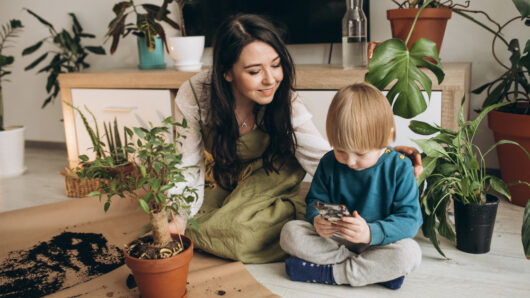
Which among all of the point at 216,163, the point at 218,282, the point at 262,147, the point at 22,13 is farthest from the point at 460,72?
the point at 22,13

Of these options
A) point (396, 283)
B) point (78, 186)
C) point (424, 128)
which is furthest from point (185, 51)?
point (396, 283)

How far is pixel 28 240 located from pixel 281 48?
1105 mm

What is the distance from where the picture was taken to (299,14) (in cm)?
214

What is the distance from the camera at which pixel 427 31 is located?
64.2 inches

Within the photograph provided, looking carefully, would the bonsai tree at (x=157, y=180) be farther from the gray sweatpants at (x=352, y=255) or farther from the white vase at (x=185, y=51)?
the white vase at (x=185, y=51)

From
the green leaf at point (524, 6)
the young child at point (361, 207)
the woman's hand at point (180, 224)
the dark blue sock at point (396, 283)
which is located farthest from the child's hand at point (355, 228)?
the green leaf at point (524, 6)

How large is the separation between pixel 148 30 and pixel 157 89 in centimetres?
41

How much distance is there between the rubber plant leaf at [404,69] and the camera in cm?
123

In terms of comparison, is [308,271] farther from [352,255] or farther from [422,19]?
[422,19]

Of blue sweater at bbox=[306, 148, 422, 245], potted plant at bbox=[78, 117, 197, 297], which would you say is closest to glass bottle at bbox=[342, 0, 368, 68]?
blue sweater at bbox=[306, 148, 422, 245]

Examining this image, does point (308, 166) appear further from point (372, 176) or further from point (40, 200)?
point (40, 200)

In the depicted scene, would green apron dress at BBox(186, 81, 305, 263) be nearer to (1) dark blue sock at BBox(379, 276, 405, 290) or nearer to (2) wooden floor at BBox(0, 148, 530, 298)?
(2) wooden floor at BBox(0, 148, 530, 298)

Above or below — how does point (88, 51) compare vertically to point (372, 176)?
above

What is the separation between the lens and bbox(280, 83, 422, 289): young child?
102 centimetres
